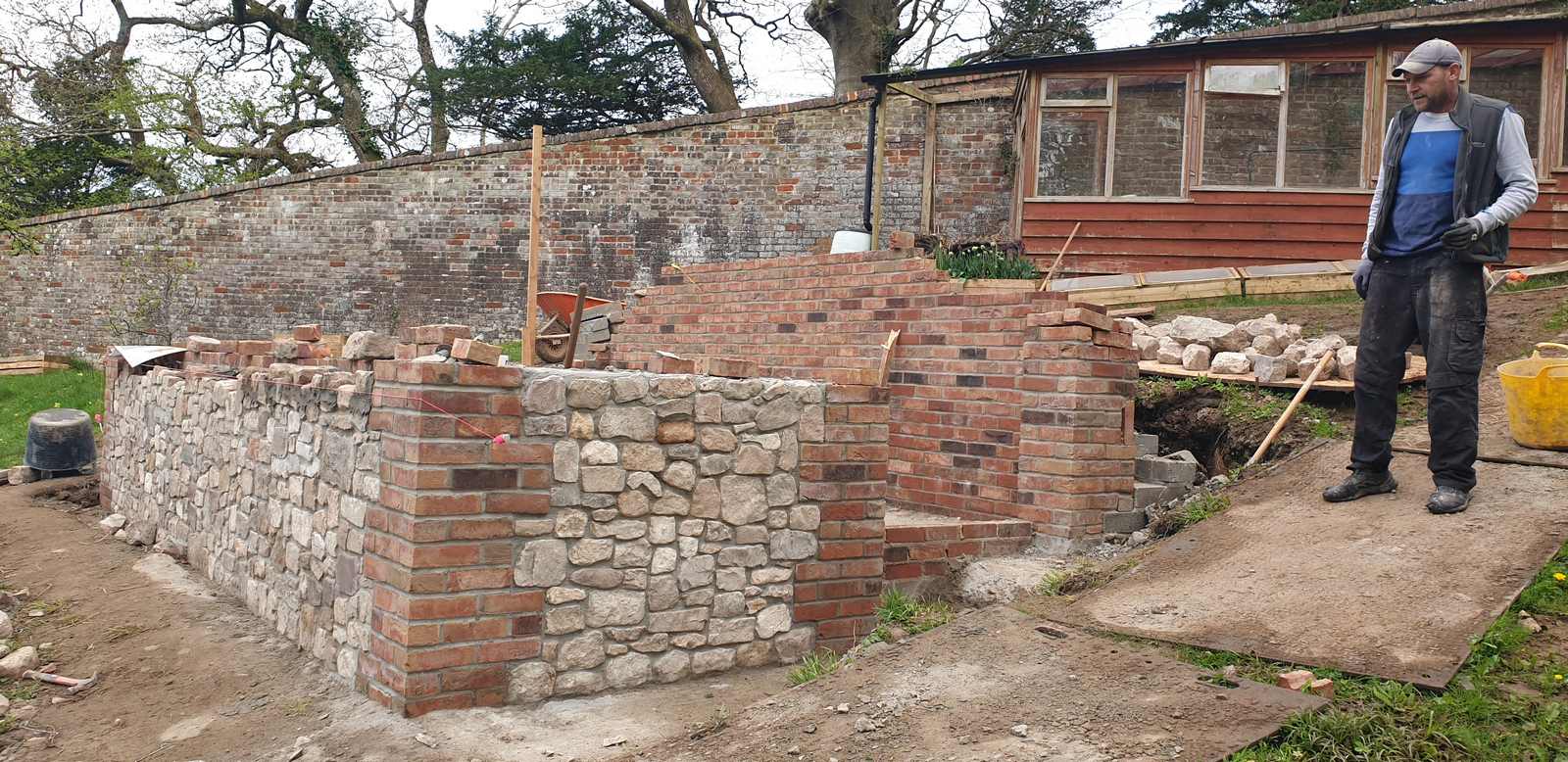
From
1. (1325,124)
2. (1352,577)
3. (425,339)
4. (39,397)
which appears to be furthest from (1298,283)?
(39,397)

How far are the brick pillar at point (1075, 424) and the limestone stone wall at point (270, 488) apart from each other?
3.26 meters

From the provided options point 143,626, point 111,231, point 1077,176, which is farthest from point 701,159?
point 143,626

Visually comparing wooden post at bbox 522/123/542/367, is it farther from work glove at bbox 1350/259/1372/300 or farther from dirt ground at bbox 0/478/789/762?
work glove at bbox 1350/259/1372/300

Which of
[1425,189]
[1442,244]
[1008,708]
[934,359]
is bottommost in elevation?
[1008,708]

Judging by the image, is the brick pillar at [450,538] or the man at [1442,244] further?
the man at [1442,244]

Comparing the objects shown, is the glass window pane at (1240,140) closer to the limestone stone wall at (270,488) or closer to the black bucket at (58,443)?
the limestone stone wall at (270,488)

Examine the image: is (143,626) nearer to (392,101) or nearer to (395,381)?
(395,381)

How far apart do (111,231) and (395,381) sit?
14.8 meters

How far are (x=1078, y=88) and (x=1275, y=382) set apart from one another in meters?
5.51

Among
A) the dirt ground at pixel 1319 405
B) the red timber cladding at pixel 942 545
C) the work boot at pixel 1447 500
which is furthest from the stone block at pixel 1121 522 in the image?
the work boot at pixel 1447 500

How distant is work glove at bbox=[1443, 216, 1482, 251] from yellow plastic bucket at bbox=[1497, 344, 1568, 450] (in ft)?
3.46

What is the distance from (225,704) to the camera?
437 centimetres

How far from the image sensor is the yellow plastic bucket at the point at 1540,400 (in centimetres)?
496

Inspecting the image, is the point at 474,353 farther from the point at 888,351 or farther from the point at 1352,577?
the point at 1352,577
